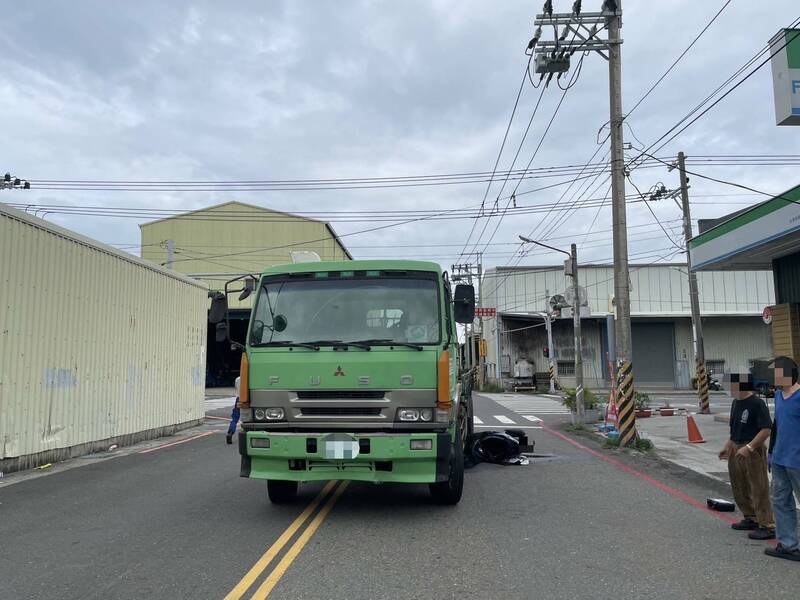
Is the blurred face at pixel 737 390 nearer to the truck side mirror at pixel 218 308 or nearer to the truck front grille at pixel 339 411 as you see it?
the truck front grille at pixel 339 411

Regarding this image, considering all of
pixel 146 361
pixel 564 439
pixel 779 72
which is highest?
pixel 779 72

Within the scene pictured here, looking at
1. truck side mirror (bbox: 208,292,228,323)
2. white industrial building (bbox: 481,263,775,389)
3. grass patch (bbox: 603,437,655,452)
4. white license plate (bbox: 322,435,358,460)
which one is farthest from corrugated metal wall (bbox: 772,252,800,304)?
white industrial building (bbox: 481,263,775,389)

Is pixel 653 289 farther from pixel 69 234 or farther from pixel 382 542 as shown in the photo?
pixel 382 542

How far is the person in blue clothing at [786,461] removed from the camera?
5.39m

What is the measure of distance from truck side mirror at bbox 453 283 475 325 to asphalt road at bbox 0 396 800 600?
220 cm

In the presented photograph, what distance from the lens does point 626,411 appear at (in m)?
13.1

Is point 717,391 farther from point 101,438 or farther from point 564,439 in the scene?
point 101,438

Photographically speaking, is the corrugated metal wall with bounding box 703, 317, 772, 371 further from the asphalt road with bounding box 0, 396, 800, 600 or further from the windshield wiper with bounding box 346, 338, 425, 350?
the windshield wiper with bounding box 346, 338, 425, 350

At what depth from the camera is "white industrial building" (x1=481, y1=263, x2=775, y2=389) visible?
149ft

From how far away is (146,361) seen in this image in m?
15.1

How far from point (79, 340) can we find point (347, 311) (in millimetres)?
7641

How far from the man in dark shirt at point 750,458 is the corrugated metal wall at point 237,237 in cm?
4350

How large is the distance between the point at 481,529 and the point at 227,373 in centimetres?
5273

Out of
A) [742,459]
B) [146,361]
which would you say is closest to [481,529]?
[742,459]
